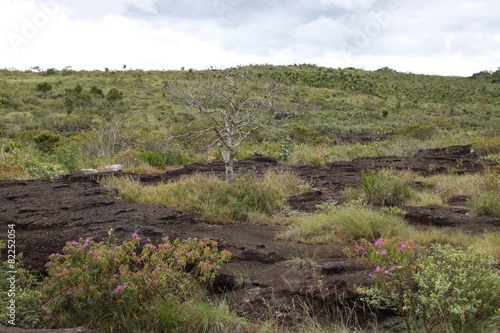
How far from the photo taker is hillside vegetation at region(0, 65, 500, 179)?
611 inches

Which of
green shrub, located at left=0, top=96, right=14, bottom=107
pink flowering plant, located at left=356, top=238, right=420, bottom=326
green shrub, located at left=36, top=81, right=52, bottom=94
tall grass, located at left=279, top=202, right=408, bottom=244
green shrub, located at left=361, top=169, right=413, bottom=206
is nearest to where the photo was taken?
pink flowering plant, located at left=356, top=238, right=420, bottom=326

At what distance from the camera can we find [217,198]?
789 cm

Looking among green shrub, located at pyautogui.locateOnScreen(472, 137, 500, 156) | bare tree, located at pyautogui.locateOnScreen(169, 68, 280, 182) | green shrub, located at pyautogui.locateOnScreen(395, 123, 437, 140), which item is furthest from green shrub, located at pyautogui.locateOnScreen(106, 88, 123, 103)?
green shrub, located at pyautogui.locateOnScreen(472, 137, 500, 156)

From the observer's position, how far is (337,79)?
49938 mm

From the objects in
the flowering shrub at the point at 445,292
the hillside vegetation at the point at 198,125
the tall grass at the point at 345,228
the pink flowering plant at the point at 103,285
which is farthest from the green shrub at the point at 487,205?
the pink flowering plant at the point at 103,285

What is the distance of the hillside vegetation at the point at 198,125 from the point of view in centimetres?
1552

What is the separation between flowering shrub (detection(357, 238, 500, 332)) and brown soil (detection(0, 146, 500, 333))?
1.67 feet

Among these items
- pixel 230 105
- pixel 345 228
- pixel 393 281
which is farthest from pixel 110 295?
pixel 230 105

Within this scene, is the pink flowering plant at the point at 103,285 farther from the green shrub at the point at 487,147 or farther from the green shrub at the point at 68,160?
the green shrub at the point at 487,147

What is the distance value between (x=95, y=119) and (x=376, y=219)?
24167 mm

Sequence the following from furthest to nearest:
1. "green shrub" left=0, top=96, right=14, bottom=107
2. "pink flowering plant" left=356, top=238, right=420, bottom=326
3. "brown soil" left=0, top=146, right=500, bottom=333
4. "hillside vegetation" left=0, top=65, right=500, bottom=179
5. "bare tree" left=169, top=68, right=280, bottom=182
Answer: "green shrub" left=0, top=96, right=14, bottom=107 → "hillside vegetation" left=0, top=65, right=500, bottom=179 → "bare tree" left=169, top=68, right=280, bottom=182 → "brown soil" left=0, top=146, right=500, bottom=333 → "pink flowering plant" left=356, top=238, right=420, bottom=326

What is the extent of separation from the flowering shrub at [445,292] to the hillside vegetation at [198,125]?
5777mm

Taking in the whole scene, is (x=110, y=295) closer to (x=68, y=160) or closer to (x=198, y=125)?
(x=68, y=160)

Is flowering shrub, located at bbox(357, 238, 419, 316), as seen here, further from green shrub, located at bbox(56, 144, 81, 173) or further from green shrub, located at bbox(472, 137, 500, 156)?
green shrub, located at bbox(472, 137, 500, 156)
